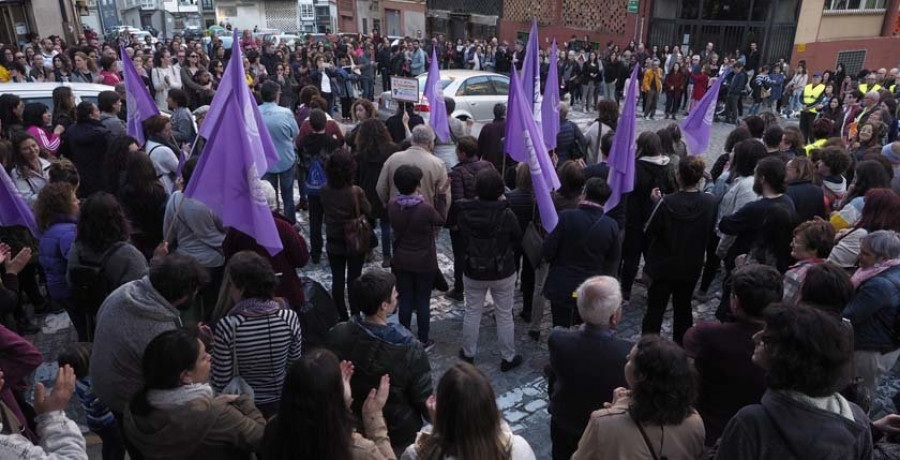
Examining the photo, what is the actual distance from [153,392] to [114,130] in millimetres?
5357

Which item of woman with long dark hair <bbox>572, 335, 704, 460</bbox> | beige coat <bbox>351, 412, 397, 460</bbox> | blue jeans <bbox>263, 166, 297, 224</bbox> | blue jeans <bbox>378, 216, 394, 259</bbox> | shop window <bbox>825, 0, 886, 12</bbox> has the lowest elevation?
blue jeans <bbox>378, 216, 394, 259</bbox>

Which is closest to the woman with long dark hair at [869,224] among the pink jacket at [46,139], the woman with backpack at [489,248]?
the woman with backpack at [489,248]

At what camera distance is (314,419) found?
7.80 feet

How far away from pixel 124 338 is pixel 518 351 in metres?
3.41

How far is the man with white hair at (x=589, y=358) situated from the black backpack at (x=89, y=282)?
288 cm

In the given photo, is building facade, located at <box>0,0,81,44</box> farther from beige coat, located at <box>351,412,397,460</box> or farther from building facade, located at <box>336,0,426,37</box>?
beige coat, located at <box>351,412,397,460</box>

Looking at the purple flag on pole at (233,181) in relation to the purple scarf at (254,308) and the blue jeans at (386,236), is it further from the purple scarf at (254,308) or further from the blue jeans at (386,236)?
the blue jeans at (386,236)

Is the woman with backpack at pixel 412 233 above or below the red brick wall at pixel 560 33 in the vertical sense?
below

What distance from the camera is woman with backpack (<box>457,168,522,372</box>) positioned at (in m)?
4.86

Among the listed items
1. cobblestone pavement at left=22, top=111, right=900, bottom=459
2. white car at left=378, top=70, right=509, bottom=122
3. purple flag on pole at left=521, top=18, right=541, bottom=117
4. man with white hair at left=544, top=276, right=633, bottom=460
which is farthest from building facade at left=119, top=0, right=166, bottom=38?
man with white hair at left=544, top=276, right=633, bottom=460

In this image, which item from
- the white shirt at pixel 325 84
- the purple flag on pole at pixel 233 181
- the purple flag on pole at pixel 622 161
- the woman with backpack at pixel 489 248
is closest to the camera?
the purple flag on pole at pixel 233 181

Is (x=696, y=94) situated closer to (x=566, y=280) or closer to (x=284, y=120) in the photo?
(x=284, y=120)

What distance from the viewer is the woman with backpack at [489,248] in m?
4.86

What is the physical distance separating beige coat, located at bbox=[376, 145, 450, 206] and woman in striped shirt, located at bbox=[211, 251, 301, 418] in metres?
2.70
